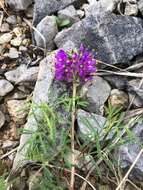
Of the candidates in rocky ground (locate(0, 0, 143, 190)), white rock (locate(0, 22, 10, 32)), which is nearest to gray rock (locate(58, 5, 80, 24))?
rocky ground (locate(0, 0, 143, 190))

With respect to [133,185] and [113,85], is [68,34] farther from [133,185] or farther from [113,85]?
[133,185]

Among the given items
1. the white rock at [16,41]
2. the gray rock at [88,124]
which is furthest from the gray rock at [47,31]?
the gray rock at [88,124]

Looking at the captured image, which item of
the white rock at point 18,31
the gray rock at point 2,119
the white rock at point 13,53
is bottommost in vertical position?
the gray rock at point 2,119

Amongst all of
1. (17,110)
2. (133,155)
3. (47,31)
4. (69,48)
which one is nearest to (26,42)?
(47,31)

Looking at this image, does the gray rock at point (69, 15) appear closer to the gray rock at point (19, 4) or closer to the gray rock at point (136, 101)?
the gray rock at point (19, 4)

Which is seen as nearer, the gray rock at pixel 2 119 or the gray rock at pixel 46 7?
the gray rock at pixel 2 119

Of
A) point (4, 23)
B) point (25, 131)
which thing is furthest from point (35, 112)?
point (4, 23)

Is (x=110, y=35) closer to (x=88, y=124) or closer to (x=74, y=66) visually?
(x=74, y=66)
